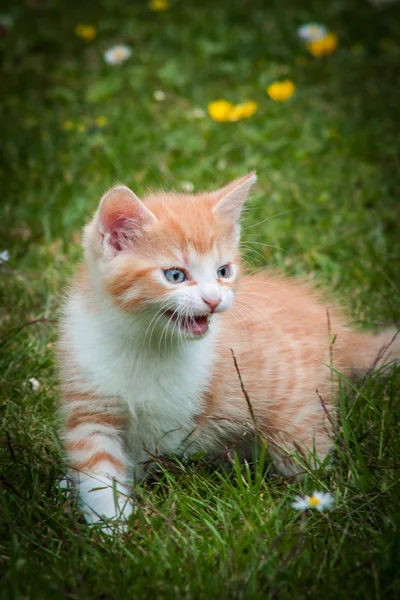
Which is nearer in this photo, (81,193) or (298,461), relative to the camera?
(298,461)

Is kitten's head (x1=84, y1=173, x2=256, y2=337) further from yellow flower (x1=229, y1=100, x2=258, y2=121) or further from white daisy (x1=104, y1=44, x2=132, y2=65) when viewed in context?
white daisy (x1=104, y1=44, x2=132, y2=65)

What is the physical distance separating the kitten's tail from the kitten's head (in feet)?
2.33

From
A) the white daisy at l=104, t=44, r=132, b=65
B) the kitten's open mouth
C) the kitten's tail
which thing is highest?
the kitten's open mouth

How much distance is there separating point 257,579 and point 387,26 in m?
4.68

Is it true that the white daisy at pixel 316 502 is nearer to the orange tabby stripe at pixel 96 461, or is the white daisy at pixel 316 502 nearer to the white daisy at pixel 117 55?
the orange tabby stripe at pixel 96 461

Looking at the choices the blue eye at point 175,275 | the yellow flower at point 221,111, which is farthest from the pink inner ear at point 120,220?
the yellow flower at point 221,111

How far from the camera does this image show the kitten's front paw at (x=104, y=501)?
2241 mm

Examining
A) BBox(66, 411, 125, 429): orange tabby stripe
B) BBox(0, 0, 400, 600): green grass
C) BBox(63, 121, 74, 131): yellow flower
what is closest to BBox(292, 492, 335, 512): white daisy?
BBox(0, 0, 400, 600): green grass

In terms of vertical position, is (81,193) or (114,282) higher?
(114,282)

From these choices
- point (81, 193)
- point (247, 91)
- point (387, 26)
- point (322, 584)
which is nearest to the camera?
point (322, 584)

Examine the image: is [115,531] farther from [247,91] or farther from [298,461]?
[247,91]

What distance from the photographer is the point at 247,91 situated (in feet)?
16.7

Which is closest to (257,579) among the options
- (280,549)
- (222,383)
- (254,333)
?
(280,549)

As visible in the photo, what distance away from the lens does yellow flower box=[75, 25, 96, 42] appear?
5512mm
